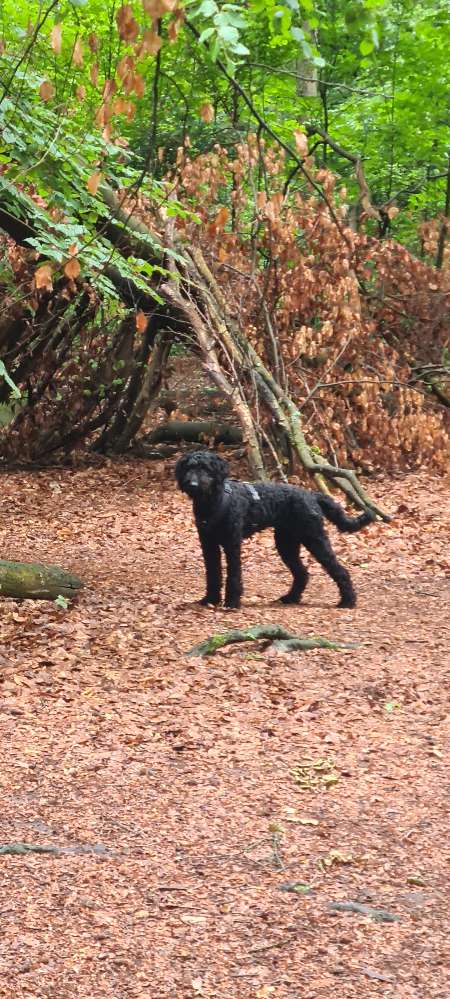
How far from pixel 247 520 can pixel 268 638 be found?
1.31 m

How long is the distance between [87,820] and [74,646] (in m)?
2.35

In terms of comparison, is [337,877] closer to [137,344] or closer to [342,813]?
[342,813]

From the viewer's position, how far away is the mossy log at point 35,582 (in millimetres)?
7262

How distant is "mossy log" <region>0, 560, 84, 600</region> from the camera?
7.26m

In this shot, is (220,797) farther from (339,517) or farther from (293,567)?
(339,517)

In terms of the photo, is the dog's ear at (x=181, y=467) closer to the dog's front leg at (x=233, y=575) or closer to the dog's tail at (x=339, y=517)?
the dog's front leg at (x=233, y=575)

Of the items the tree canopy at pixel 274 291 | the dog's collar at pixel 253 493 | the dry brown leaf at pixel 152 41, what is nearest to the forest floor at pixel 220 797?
the dog's collar at pixel 253 493

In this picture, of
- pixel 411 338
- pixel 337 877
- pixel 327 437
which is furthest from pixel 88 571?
pixel 411 338

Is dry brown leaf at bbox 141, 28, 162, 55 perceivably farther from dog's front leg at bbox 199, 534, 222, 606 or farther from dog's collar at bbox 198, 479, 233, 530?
dog's front leg at bbox 199, 534, 222, 606

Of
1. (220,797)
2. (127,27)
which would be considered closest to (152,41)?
(127,27)

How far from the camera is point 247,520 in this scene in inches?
302

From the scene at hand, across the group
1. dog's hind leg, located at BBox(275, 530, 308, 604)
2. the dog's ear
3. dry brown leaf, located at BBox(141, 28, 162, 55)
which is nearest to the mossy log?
the dog's ear

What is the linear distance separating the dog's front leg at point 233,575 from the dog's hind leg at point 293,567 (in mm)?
564

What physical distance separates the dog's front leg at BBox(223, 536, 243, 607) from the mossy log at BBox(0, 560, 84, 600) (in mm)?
1079
